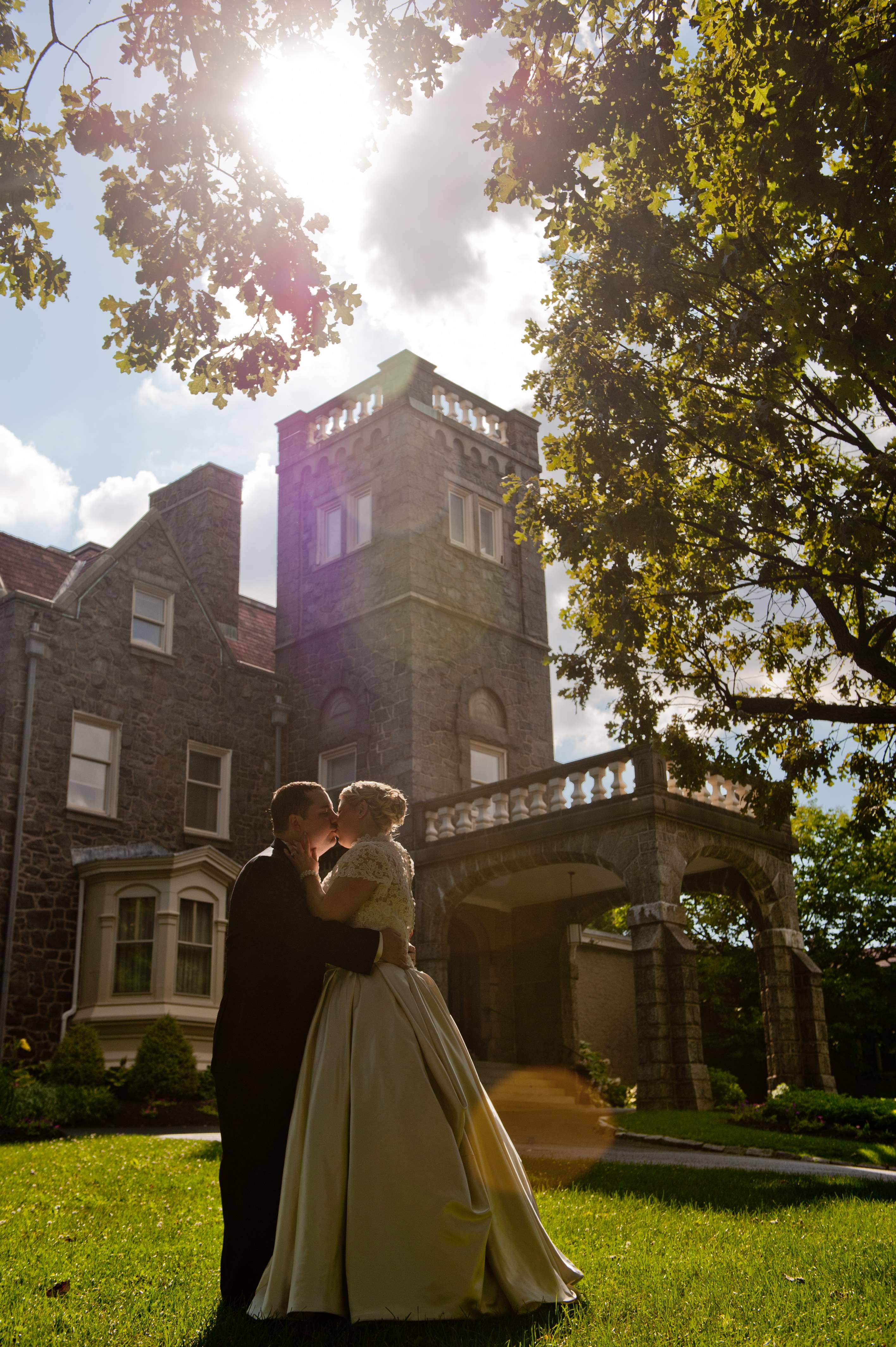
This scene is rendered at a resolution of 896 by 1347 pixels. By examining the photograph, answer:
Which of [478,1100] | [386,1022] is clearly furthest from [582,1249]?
[386,1022]

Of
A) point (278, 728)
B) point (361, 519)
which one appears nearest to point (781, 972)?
point (278, 728)

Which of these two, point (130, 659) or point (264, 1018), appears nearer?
point (264, 1018)

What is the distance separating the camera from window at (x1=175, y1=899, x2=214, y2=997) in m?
18.6

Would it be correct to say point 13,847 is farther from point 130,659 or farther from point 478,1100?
point 478,1100

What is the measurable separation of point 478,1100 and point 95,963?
14.8 m

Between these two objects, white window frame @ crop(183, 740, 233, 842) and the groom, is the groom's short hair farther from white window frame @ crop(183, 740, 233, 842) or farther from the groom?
white window frame @ crop(183, 740, 233, 842)

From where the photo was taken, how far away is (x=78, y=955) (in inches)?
719

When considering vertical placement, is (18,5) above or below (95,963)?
above

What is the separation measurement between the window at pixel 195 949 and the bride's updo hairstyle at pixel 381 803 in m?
14.6

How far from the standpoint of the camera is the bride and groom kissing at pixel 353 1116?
4172mm

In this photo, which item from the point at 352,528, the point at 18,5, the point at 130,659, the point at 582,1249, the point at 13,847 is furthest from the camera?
the point at 352,528

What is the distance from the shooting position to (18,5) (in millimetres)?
5977

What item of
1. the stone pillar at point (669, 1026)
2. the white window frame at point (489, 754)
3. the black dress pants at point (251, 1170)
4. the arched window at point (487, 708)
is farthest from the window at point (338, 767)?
the black dress pants at point (251, 1170)

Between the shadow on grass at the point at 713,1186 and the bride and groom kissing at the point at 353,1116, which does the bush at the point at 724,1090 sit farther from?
the bride and groom kissing at the point at 353,1116
